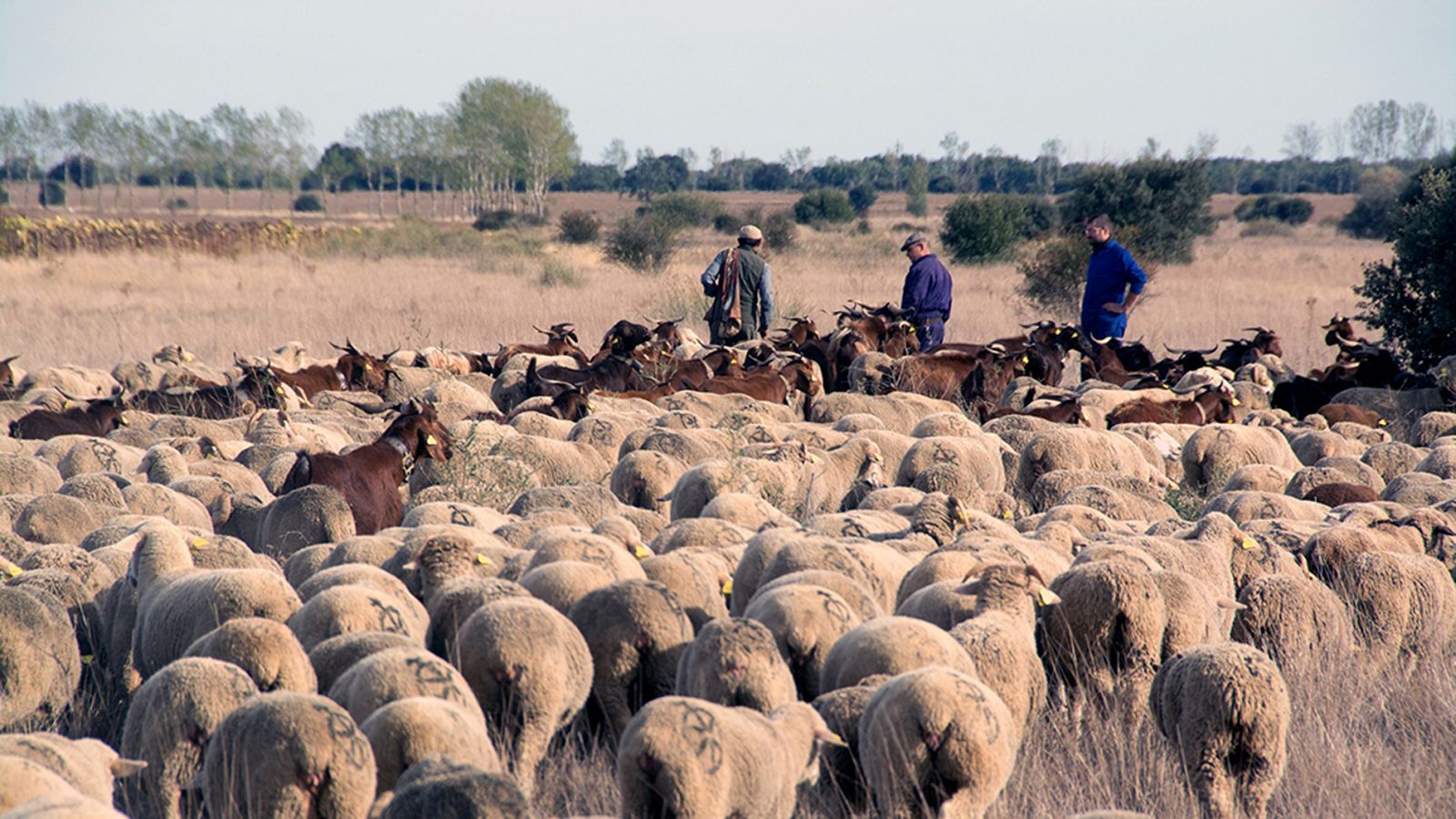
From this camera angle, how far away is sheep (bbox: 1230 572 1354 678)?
578cm

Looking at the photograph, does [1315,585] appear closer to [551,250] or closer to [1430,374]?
[1430,374]

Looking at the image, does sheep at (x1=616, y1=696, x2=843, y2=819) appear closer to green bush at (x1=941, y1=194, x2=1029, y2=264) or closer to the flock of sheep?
the flock of sheep

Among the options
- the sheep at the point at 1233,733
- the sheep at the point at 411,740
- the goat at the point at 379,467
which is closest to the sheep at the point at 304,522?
the goat at the point at 379,467

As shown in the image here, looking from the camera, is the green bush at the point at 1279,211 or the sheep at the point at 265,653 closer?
the sheep at the point at 265,653

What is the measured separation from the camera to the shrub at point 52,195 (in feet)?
298

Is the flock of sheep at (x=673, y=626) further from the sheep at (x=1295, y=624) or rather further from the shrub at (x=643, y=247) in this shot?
the shrub at (x=643, y=247)

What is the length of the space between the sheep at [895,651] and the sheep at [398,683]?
132 centimetres

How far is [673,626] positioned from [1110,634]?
1.73 meters

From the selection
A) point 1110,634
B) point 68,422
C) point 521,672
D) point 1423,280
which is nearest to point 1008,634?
point 1110,634

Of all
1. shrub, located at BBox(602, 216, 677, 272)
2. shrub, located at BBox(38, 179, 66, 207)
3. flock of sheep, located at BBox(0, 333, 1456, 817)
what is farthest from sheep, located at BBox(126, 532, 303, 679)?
shrub, located at BBox(38, 179, 66, 207)

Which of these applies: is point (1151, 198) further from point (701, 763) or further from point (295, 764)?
point (295, 764)

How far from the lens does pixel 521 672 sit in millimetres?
4695

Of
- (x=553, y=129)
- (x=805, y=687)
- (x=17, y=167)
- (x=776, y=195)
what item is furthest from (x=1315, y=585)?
(x=17, y=167)

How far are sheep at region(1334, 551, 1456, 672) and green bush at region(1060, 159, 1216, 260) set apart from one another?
30.5 meters
